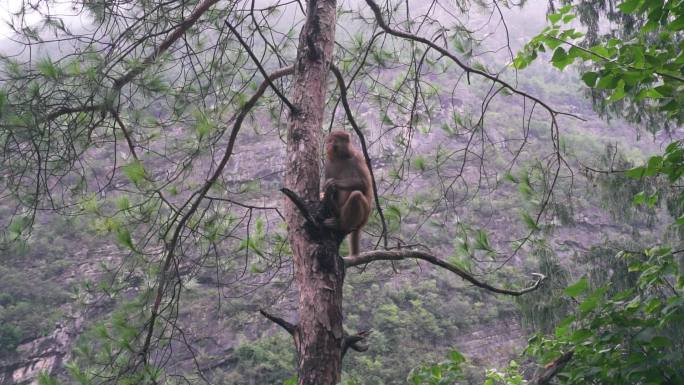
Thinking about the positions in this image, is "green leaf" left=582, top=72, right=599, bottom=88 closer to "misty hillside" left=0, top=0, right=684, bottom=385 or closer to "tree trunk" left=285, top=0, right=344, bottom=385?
"misty hillside" left=0, top=0, right=684, bottom=385

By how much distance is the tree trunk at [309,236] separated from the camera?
2.00 metres

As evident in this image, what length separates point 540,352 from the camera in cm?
276

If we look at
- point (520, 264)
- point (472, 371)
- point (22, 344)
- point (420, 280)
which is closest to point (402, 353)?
point (472, 371)

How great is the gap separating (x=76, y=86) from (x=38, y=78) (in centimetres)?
19

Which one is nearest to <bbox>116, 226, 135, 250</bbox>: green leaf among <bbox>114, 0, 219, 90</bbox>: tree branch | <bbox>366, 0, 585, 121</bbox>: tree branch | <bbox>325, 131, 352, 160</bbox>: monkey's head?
<bbox>114, 0, 219, 90</bbox>: tree branch

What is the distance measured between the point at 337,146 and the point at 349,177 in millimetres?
227

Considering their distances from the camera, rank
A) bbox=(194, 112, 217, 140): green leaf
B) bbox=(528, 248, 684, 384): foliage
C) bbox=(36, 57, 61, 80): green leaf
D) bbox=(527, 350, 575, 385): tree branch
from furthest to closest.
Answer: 1. bbox=(194, 112, 217, 140): green leaf
2. bbox=(36, 57, 61, 80): green leaf
3. bbox=(527, 350, 575, 385): tree branch
4. bbox=(528, 248, 684, 384): foliage

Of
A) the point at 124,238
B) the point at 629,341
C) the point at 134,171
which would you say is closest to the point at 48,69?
the point at 134,171

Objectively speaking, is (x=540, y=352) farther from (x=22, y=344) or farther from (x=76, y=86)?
(x=22, y=344)

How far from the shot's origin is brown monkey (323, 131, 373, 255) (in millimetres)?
3107

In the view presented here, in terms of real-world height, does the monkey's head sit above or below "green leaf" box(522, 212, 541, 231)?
above

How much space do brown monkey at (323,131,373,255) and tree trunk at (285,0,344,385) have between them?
0.74m

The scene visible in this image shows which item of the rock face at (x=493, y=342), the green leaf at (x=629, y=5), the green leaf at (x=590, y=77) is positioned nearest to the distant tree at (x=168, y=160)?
the green leaf at (x=590, y=77)

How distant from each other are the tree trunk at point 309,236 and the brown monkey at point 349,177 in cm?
74
